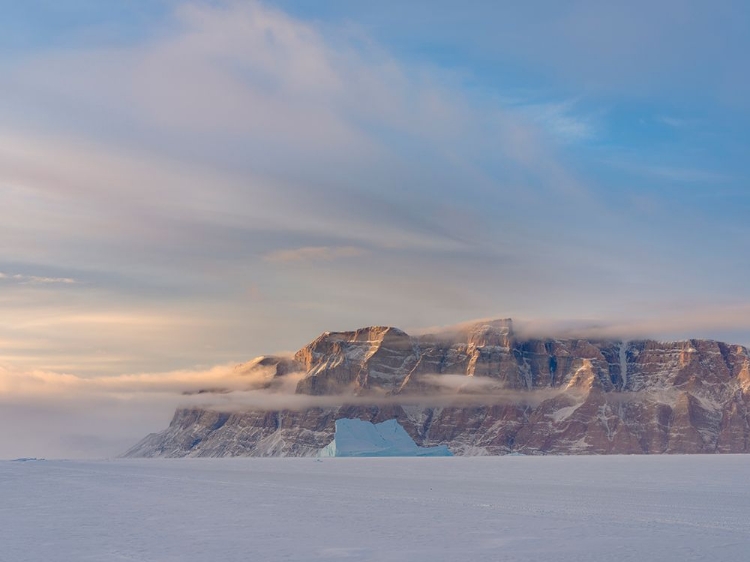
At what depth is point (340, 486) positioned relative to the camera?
88688mm

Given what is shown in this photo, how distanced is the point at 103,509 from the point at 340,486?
109ft

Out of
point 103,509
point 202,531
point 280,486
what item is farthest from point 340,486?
point 202,531

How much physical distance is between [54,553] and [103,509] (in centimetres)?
2146

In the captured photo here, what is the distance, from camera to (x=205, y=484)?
93312mm

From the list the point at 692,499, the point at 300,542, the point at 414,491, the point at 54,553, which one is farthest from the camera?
the point at 414,491

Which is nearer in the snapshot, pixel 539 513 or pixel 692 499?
pixel 539 513

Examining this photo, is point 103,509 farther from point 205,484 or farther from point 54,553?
point 205,484

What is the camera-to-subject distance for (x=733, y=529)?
150 feet

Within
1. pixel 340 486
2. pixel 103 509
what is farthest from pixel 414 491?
pixel 103 509

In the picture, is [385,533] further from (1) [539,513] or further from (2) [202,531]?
(1) [539,513]

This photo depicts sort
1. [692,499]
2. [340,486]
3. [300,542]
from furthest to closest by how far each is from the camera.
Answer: [340,486] < [692,499] < [300,542]

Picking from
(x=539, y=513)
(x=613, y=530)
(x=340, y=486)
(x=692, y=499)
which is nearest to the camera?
(x=613, y=530)

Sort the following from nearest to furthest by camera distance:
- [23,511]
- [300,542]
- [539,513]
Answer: [300,542]
[539,513]
[23,511]

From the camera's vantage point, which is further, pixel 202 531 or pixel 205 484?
pixel 205 484
